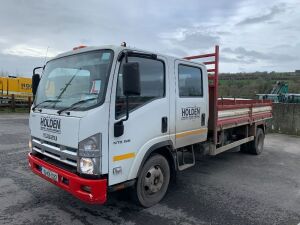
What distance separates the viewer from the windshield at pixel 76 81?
347 cm

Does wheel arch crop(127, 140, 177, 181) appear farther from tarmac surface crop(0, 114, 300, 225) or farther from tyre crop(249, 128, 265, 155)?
tyre crop(249, 128, 265, 155)

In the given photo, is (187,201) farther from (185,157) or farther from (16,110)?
(16,110)

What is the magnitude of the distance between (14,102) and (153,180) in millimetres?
19659

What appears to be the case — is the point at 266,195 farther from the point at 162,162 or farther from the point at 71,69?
the point at 71,69

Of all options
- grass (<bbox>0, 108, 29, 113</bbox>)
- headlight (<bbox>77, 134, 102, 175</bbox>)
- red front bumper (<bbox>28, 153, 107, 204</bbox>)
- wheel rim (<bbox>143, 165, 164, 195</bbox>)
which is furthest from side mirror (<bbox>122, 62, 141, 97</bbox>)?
grass (<bbox>0, 108, 29, 113</bbox>)

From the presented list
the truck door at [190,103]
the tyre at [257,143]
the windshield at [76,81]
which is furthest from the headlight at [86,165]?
the tyre at [257,143]

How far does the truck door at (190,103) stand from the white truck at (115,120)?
0.02 m

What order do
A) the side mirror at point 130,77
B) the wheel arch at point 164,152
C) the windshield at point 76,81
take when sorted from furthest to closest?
1. the wheel arch at point 164,152
2. the windshield at point 76,81
3. the side mirror at point 130,77

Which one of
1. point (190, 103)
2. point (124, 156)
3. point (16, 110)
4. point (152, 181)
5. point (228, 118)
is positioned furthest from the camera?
point (16, 110)

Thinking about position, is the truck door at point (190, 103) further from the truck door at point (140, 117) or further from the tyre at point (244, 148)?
the tyre at point (244, 148)

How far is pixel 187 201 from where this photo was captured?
457 centimetres

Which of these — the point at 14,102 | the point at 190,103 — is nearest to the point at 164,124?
the point at 190,103

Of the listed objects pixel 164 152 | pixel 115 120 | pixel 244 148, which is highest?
pixel 115 120

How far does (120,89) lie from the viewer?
3535mm
